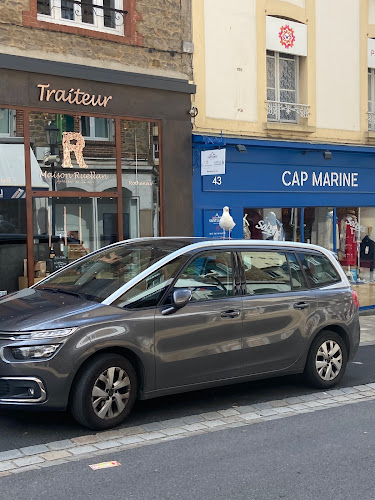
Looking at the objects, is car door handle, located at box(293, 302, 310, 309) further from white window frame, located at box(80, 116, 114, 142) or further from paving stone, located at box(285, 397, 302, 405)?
white window frame, located at box(80, 116, 114, 142)

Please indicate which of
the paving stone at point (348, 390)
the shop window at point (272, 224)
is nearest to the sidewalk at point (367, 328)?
the shop window at point (272, 224)

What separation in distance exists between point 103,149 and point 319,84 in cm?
573

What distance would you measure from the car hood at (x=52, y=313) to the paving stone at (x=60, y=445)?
0.96 metres

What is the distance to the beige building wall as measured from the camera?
495 inches

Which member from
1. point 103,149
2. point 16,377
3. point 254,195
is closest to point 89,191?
point 103,149

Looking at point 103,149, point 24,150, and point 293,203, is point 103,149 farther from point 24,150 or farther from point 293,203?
point 293,203

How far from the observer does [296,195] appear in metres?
14.1

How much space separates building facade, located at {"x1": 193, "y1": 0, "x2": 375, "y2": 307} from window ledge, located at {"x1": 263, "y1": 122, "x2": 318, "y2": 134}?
0.03 m

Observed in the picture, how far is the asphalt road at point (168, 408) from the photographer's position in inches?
218

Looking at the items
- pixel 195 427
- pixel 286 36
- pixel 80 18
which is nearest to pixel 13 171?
pixel 80 18

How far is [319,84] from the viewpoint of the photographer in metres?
14.4

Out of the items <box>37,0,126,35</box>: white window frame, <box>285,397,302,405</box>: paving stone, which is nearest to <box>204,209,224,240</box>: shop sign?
<box>37,0,126,35</box>: white window frame

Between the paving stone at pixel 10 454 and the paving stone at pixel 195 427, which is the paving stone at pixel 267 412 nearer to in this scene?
the paving stone at pixel 195 427

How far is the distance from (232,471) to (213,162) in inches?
304
